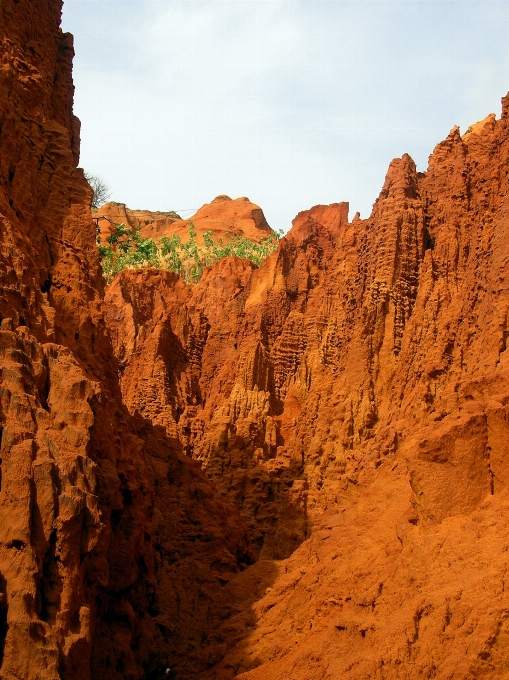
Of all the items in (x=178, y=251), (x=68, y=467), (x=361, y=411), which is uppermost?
(x=178, y=251)

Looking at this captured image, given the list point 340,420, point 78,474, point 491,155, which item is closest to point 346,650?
point 78,474

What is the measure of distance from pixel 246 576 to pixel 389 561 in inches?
226

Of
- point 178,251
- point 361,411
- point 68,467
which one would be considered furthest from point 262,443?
point 178,251

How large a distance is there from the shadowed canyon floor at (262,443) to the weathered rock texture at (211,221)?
38.1 metres

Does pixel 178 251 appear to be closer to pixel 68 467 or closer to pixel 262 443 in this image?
pixel 262 443

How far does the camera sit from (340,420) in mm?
33188

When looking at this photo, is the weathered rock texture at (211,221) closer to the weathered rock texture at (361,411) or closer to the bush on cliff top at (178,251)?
the bush on cliff top at (178,251)

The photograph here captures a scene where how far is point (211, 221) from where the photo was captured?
3307 inches

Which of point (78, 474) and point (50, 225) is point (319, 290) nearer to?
point (50, 225)

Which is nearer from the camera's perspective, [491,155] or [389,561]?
[389,561]

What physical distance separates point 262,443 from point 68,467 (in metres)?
18.7

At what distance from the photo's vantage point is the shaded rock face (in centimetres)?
1650

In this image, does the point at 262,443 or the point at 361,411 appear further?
the point at 262,443

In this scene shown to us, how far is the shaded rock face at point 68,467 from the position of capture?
16.5 metres
